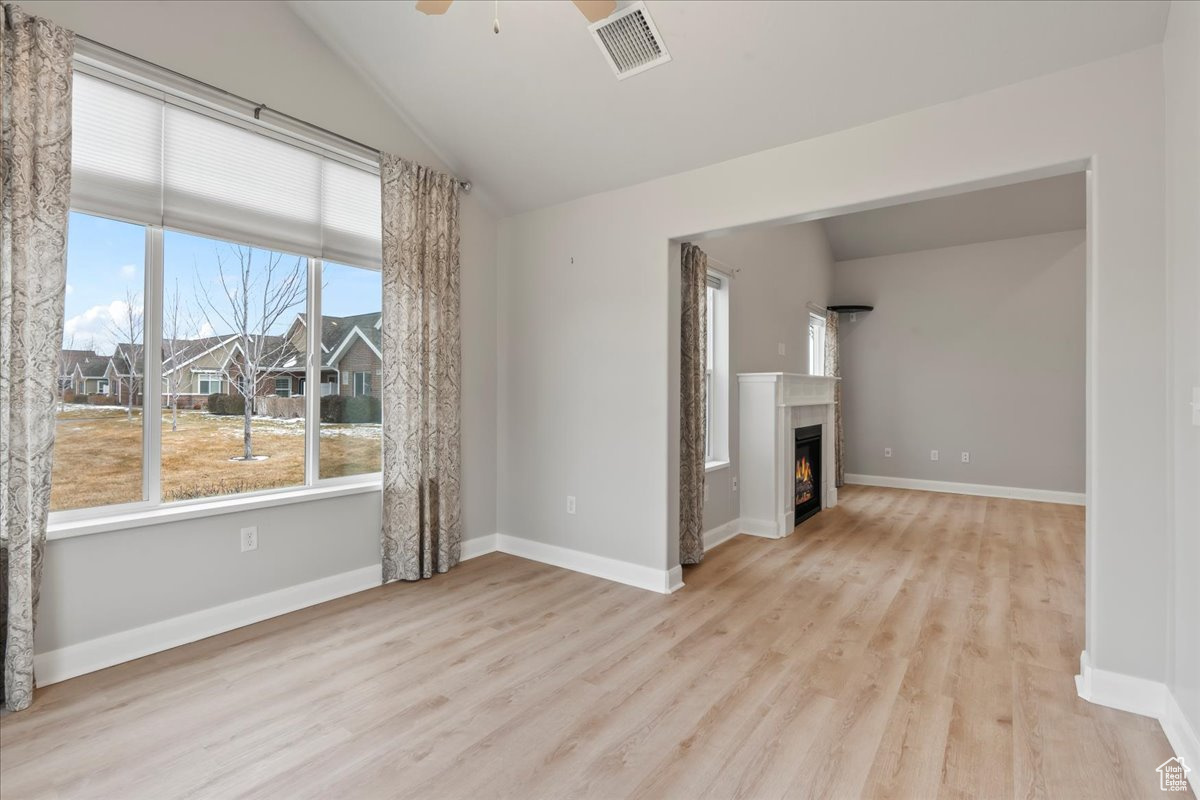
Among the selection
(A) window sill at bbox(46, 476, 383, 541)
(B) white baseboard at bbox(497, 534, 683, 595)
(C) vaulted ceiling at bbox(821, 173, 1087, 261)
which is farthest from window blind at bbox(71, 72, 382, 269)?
(C) vaulted ceiling at bbox(821, 173, 1087, 261)

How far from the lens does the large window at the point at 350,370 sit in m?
3.51

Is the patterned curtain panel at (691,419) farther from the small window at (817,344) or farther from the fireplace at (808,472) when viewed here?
the small window at (817,344)

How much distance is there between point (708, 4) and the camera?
2508mm

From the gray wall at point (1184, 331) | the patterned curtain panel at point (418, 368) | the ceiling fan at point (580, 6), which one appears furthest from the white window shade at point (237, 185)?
the gray wall at point (1184, 331)

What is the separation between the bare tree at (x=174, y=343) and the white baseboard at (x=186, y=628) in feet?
3.16

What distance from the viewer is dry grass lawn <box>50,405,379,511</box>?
255 centimetres

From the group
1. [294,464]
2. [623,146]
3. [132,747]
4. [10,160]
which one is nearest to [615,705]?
[132,747]

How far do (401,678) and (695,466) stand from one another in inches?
93.5

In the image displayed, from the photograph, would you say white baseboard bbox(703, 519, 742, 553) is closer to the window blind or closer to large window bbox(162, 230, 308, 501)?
large window bbox(162, 230, 308, 501)

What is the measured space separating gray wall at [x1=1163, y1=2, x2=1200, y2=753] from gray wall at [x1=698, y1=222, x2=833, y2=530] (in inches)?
91.3

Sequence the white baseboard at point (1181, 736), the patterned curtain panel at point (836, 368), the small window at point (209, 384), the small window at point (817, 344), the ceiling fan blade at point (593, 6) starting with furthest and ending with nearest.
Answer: the small window at point (817, 344)
the patterned curtain panel at point (836, 368)
the small window at point (209, 384)
the ceiling fan blade at point (593, 6)
the white baseboard at point (1181, 736)

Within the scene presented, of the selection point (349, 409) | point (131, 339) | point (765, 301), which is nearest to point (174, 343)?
point (131, 339)

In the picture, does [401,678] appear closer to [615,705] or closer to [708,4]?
[615,705]

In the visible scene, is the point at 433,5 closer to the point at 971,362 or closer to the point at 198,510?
the point at 198,510
